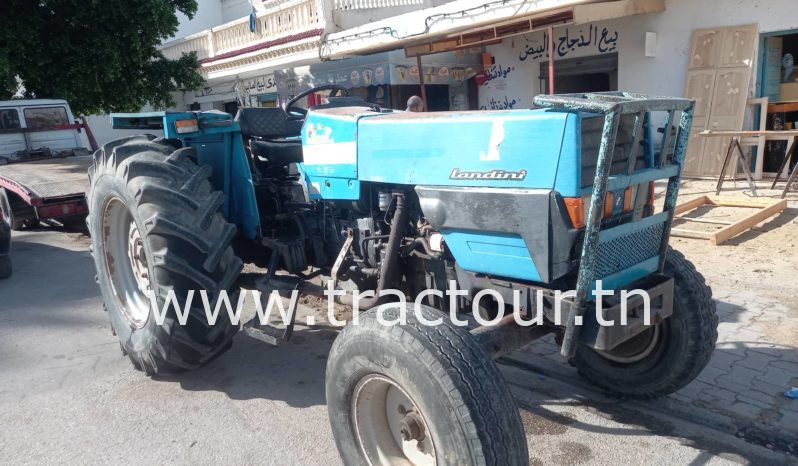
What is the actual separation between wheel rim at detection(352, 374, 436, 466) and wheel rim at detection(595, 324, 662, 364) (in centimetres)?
146

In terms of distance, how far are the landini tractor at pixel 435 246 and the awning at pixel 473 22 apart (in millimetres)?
6753

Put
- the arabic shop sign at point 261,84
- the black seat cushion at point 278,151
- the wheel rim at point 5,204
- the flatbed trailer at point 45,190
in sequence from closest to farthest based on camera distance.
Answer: the black seat cushion at point 278,151 < the flatbed trailer at point 45,190 < the wheel rim at point 5,204 < the arabic shop sign at point 261,84

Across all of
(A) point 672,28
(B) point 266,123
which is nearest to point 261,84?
(A) point 672,28

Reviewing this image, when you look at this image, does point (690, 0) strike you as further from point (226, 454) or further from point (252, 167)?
point (226, 454)

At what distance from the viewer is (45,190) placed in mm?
8156

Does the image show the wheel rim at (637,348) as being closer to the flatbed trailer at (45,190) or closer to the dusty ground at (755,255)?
the dusty ground at (755,255)

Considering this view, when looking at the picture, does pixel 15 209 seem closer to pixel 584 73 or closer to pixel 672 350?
pixel 672 350

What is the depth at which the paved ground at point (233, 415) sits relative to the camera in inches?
124

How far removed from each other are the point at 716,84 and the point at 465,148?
8546mm

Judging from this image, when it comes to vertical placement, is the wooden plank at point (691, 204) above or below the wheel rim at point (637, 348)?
below

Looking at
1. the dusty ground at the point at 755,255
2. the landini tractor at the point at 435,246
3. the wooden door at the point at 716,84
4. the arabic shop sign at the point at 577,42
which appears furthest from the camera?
the arabic shop sign at the point at 577,42

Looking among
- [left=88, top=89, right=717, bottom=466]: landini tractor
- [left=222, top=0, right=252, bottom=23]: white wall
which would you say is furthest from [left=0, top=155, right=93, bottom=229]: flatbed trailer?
[left=222, top=0, right=252, bottom=23]: white wall

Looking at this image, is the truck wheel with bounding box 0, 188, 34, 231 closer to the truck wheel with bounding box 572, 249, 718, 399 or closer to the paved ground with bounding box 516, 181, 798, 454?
the paved ground with bounding box 516, 181, 798, 454

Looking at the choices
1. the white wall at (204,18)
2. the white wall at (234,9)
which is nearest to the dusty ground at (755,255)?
the white wall at (234,9)
